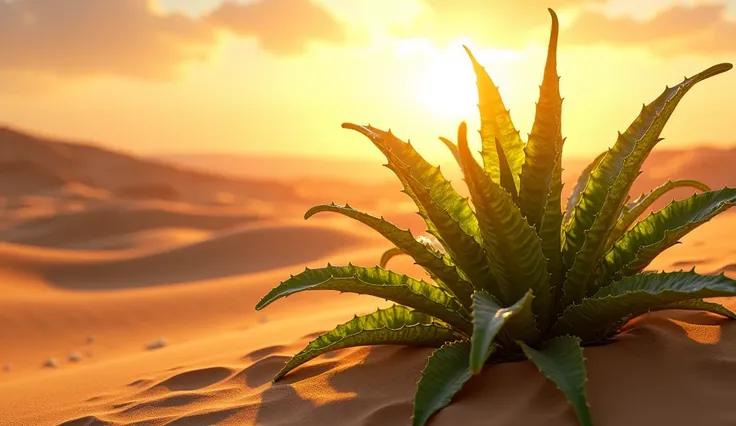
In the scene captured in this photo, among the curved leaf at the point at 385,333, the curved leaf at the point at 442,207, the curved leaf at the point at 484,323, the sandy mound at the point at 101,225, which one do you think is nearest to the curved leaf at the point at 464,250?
the curved leaf at the point at 442,207

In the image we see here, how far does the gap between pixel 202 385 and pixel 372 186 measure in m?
26.5

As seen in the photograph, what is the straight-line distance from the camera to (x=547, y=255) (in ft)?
8.58

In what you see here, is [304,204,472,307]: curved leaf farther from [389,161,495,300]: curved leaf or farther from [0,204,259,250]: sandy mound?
[0,204,259,250]: sandy mound

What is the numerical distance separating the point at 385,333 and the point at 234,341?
2.79 meters

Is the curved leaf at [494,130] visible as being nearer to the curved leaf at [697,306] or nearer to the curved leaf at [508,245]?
the curved leaf at [508,245]

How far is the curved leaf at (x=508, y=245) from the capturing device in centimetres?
221

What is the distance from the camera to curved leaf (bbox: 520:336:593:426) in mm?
1931

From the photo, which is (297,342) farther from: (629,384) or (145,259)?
(145,259)

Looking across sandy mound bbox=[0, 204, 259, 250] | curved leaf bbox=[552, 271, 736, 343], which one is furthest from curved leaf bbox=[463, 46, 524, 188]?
sandy mound bbox=[0, 204, 259, 250]

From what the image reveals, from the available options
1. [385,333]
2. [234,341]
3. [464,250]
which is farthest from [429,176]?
[234,341]

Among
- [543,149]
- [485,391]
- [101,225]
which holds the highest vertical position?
[101,225]

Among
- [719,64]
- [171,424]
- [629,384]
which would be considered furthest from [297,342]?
[719,64]

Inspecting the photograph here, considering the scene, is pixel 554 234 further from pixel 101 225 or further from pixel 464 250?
pixel 101 225

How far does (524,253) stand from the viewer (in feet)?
7.79
